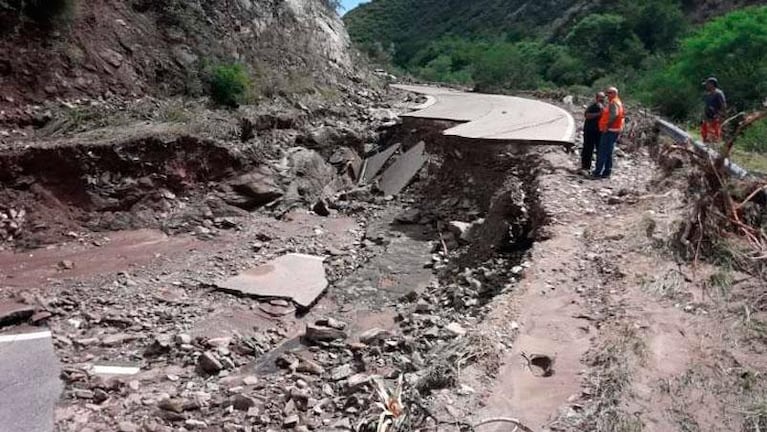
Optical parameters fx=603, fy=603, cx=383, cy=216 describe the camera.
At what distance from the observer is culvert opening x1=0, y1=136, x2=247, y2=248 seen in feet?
27.1

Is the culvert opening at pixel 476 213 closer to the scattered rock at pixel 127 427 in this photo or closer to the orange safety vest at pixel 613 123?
the orange safety vest at pixel 613 123

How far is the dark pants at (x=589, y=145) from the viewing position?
889 centimetres

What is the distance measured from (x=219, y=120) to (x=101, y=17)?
2880 millimetres

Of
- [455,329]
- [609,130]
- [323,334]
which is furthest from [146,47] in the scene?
[455,329]

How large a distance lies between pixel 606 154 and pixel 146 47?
8387 millimetres

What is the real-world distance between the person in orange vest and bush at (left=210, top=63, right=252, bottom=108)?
6701mm

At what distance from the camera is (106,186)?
29.7 ft

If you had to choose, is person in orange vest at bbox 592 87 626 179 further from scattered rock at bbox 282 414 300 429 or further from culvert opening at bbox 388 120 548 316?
scattered rock at bbox 282 414 300 429

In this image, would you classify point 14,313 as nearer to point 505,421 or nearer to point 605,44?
point 505,421

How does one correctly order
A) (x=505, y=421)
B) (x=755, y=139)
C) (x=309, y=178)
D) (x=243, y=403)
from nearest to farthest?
(x=505, y=421) < (x=243, y=403) < (x=755, y=139) < (x=309, y=178)

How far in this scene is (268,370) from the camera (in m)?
5.89

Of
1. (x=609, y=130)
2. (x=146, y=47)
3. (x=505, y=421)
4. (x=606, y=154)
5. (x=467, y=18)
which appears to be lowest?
(x=505, y=421)

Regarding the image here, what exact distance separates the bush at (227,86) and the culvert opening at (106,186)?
162cm

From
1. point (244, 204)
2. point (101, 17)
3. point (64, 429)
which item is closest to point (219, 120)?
point (244, 204)
